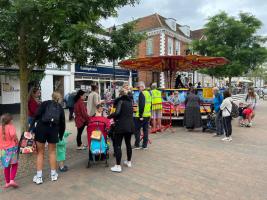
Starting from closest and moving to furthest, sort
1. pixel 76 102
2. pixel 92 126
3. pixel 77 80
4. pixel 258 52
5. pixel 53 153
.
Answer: pixel 53 153
pixel 92 126
pixel 76 102
pixel 258 52
pixel 77 80

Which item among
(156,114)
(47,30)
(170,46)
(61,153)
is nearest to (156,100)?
(156,114)

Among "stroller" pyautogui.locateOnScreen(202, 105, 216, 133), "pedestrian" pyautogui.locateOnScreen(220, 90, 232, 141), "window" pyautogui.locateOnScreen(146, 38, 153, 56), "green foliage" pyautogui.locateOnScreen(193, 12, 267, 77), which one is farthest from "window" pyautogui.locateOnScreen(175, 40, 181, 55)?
"pedestrian" pyautogui.locateOnScreen(220, 90, 232, 141)

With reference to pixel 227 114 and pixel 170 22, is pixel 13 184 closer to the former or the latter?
pixel 227 114

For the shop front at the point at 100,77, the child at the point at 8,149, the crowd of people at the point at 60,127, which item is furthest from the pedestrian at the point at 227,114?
the shop front at the point at 100,77

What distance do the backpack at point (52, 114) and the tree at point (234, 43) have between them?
58.6ft

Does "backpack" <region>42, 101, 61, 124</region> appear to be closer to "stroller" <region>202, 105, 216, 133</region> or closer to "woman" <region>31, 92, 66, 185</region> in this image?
"woman" <region>31, 92, 66, 185</region>

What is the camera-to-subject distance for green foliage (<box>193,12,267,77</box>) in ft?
69.1

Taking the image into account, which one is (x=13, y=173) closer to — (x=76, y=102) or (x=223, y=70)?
(x=76, y=102)

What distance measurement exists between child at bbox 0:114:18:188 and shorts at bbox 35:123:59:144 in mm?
411

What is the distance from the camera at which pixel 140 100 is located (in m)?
7.41

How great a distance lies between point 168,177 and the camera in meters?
5.31

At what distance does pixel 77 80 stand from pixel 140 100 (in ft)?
56.4

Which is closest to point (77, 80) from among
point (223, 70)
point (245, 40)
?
point (223, 70)

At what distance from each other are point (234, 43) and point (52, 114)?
65.3 feet
